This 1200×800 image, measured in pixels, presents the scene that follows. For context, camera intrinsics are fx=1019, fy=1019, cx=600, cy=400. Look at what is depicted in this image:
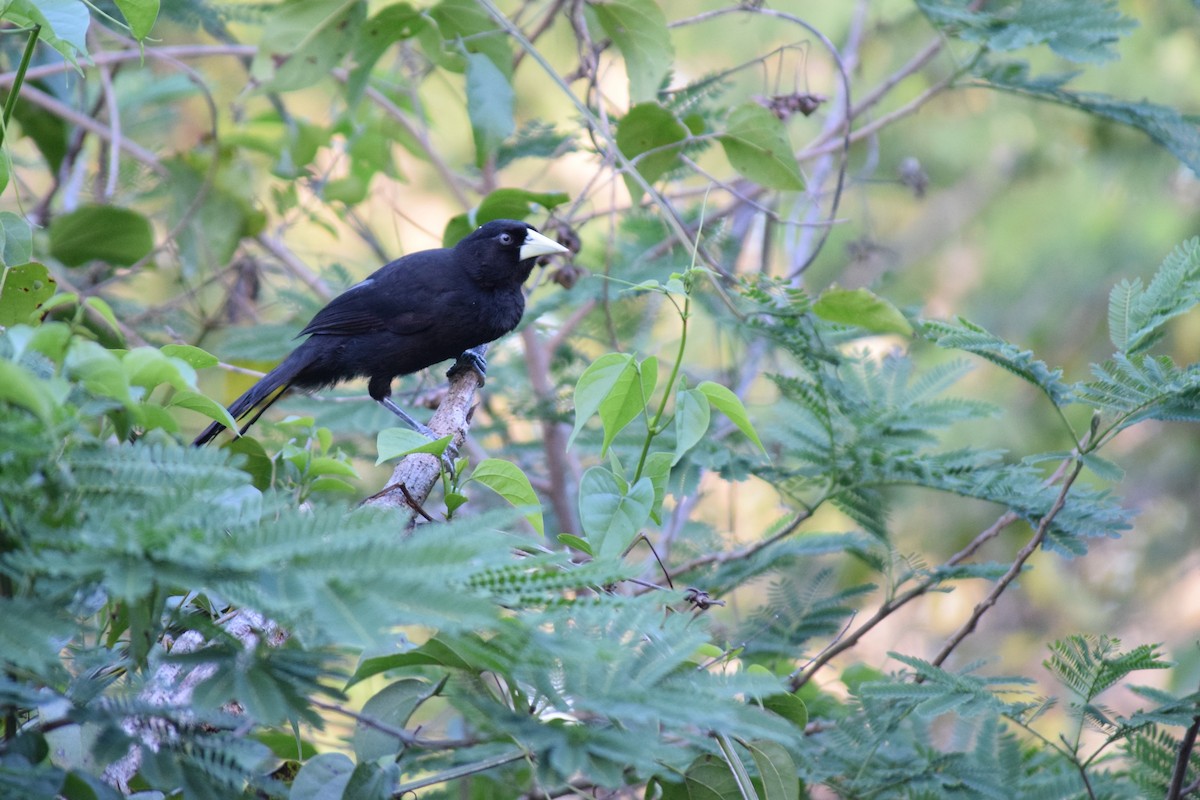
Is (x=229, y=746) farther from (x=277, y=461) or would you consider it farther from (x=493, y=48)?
(x=493, y=48)

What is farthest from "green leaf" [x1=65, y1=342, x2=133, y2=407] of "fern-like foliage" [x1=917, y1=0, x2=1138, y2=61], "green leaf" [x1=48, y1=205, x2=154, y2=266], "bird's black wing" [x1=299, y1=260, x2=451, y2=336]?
"fern-like foliage" [x1=917, y1=0, x2=1138, y2=61]

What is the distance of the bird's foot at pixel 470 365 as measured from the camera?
11.3 feet

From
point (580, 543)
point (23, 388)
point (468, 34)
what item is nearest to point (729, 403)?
point (580, 543)

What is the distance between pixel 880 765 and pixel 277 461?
1.58 meters

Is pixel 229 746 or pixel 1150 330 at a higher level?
pixel 1150 330

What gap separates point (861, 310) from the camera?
7.49 ft

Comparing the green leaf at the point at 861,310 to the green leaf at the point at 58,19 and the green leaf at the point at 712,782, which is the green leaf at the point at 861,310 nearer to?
the green leaf at the point at 712,782

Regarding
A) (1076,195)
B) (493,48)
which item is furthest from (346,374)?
(1076,195)

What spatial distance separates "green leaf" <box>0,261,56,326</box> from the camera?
177 centimetres

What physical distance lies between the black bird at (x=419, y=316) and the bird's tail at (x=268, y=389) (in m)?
0.01

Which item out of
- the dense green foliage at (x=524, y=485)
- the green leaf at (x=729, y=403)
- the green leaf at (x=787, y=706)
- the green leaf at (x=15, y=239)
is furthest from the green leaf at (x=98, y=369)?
the green leaf at (x=787, y=706)

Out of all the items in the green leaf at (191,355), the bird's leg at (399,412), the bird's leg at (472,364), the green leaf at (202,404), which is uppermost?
the green leaf at (191,355)

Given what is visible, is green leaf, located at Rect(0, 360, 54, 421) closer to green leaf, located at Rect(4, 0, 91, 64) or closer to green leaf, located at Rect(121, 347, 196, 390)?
green leaf, located at Rect(121, 347, 196, 390)

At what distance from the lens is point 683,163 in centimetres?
323
